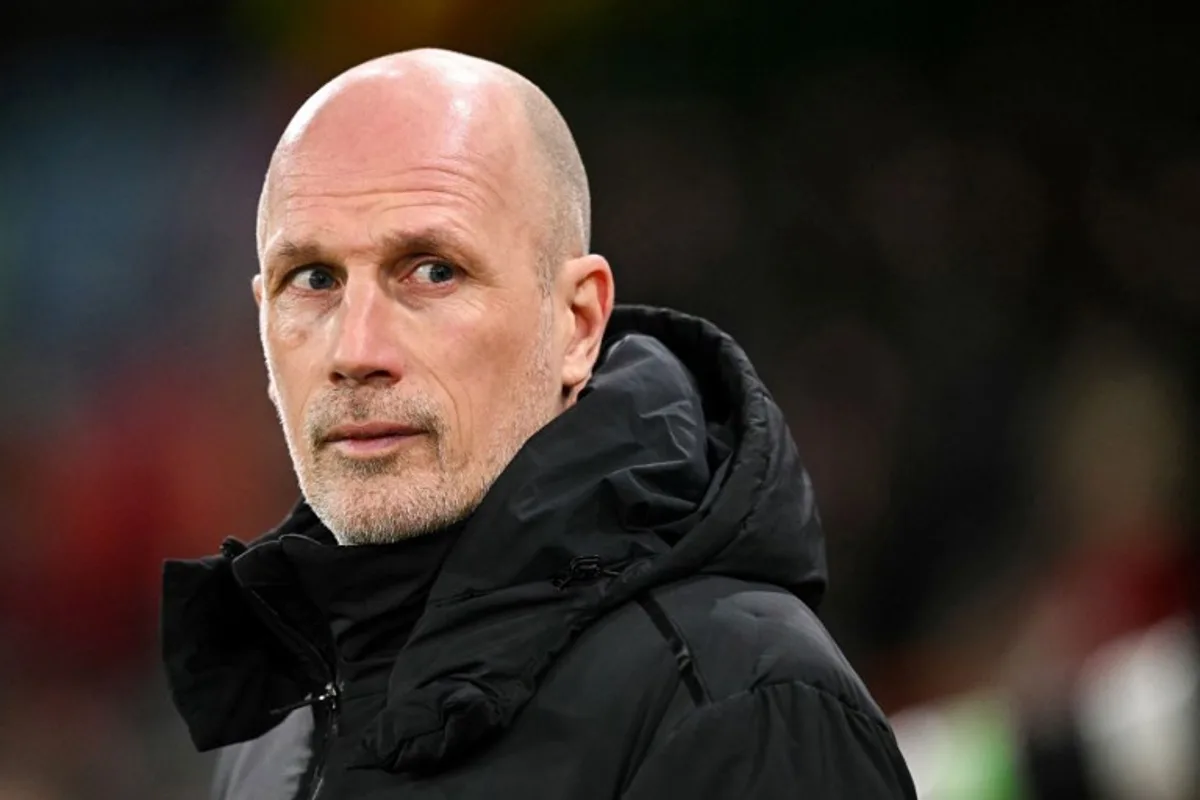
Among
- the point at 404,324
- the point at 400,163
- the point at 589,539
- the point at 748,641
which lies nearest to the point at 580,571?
the point at 589,539

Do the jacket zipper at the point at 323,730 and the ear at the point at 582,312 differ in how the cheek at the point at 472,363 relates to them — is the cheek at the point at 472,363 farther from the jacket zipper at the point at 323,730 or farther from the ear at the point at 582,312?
the jacket zipper at the point at 323,730

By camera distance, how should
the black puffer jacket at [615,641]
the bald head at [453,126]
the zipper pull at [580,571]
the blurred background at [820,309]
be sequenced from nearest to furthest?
the black puffer jacket at [615,641] < the zipper pull at [580,571] < the bald head at [453,126] < the blurred background at [820,309]

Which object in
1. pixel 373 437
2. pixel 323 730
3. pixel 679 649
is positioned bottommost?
pixel 323 730

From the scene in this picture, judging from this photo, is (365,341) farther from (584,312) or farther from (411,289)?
(584,312)

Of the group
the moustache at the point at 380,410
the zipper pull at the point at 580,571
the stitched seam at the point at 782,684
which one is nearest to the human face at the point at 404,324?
the moustache at the point at 380,410

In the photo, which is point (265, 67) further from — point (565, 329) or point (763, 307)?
point (565, 329)

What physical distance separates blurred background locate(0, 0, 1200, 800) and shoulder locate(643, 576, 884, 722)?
1.38 m

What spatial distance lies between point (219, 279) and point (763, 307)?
1.12 m

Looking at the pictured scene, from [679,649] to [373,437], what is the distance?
30 cm

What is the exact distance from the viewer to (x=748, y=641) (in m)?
1.12

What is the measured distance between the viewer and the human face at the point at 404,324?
4.08 ft

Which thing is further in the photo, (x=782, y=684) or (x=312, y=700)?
(x=312, y=700)

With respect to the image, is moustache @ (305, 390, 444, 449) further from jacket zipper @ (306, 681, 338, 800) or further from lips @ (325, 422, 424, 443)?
jacket zipper @ (306, 681, 338, 800)

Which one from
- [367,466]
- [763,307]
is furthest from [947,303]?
[367,466]
